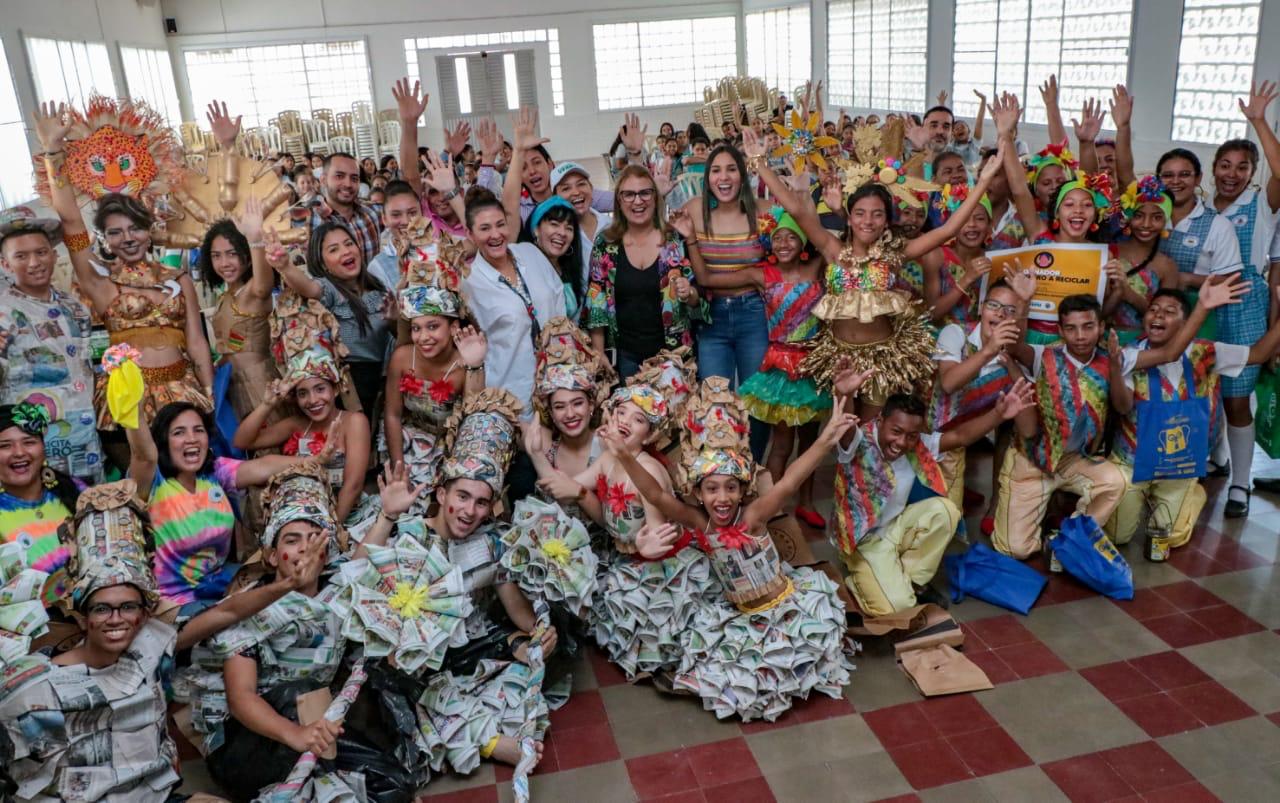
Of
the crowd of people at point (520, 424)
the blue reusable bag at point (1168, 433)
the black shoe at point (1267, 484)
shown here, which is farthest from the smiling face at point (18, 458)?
the black shoe at point (1267, 484)

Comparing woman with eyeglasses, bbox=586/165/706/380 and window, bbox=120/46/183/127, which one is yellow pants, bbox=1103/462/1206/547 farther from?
window, bbox=120/46/183/127

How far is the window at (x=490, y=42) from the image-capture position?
20.2 meters

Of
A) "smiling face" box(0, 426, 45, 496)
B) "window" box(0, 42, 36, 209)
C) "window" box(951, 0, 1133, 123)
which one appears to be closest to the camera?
"smiling face" box(0, 426, 45, 496)

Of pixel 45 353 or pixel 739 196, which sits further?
pixel 739 196

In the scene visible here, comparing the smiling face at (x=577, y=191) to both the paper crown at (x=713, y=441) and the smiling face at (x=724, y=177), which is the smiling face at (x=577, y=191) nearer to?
the smiling face at (x=724, y=177)

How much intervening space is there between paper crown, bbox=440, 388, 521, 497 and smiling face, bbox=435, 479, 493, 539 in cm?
3

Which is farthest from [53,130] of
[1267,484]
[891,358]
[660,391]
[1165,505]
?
[1267,484]

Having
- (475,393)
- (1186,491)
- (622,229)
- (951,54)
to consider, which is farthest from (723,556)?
(951,54)

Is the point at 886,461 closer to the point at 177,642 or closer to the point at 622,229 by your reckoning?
the point at 622,229

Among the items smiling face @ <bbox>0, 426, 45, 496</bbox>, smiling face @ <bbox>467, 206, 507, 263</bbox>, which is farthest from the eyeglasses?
smiling face @ <bbox>467, 206, 507, 263</bbox>

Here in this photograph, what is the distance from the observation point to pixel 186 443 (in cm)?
362

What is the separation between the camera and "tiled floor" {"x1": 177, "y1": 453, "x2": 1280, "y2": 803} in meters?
3.08

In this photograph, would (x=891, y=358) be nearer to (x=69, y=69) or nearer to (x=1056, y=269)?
(x=1056, y=269)

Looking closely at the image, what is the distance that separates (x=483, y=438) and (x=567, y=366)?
1.71ft
